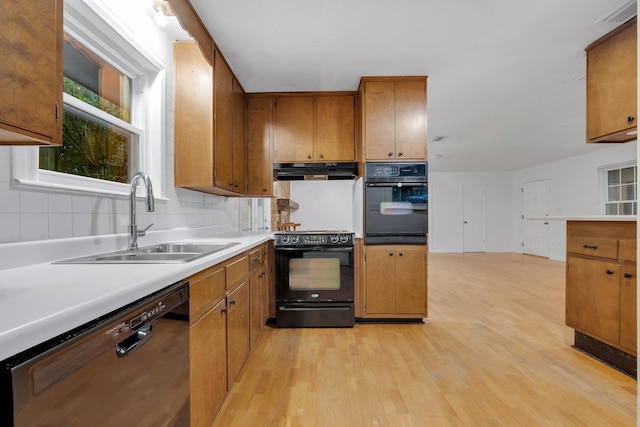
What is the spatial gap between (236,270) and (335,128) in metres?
1.99

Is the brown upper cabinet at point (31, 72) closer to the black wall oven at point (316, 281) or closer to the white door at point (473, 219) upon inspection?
the black wall oven at point (316, 281)

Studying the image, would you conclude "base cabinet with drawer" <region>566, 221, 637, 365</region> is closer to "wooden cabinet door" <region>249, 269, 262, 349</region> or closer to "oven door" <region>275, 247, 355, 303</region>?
"oven door" <region>275, 247, 355, 303</region>

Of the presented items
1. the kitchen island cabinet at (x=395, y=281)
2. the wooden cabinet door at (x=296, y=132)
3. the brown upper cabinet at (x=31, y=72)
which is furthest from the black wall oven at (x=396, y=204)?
the brown upper cabinet at (x=31, y=72)

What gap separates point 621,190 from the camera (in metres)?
5.70

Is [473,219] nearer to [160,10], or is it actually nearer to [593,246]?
[593,246]

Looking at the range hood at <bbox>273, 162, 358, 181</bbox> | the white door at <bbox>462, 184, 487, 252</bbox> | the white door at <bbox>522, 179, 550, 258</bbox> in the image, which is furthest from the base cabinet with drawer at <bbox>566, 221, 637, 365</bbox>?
the white door at <bbox>462, 184, 487, 252</bbox>

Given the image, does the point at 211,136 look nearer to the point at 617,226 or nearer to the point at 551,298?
the point at 617,226

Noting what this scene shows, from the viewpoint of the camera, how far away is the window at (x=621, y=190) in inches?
214

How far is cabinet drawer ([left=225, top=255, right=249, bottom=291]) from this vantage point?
5.45 feet

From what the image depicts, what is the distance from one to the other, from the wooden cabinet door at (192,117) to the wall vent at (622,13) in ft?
9.10

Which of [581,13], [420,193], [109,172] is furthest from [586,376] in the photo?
[109,172]

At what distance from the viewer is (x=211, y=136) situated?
2271mm

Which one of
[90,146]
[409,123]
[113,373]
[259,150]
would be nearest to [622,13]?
[409,123]

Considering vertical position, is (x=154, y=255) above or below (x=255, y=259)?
above
